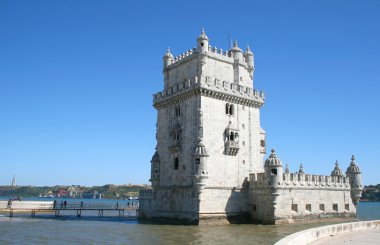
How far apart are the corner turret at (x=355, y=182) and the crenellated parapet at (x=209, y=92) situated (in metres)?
16.4

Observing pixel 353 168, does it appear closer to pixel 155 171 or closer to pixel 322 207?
pixel 322 207

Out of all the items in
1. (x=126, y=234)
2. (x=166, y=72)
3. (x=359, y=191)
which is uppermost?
(x=166, y=72)

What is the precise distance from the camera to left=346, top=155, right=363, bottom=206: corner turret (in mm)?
50594

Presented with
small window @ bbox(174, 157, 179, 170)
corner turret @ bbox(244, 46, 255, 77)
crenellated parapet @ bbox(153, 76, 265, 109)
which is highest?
corner turret @ bbox(244, 46, 255, 77)

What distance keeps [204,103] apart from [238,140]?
5.81 m

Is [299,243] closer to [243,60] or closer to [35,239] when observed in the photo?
[35,239]

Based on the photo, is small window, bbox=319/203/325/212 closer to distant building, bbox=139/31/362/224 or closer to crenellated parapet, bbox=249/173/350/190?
distant building, bbox=139/31/362/224

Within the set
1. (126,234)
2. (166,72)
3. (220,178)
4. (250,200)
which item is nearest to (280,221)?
(250,200)

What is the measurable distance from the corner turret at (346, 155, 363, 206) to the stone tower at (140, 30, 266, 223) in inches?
517

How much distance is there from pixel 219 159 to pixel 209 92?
7.08 m

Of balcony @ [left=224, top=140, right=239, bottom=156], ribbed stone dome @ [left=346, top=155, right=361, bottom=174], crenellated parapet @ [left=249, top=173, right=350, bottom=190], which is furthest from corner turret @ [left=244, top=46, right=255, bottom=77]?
ribbed stone dome @ [left=346, top=155, right=361, bottom=174]

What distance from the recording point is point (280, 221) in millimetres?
39500

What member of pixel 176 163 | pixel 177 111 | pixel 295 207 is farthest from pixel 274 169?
pixel 177 111

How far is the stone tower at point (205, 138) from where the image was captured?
39.8 m
